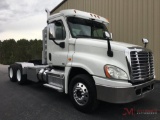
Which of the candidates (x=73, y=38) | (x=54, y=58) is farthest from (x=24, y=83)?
(x=73, y=38)

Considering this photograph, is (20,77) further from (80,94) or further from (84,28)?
(80,94)

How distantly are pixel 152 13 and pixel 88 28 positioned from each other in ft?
13.8

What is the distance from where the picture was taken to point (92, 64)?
4.31 meters

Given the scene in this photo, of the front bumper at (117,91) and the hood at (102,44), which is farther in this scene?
the hood at (102,44)

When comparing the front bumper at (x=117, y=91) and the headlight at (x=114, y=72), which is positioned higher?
the headlight at (x=114, y=72)

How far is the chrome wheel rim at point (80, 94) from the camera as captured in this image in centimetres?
448

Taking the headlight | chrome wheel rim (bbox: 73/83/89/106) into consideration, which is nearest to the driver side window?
chrome wheel rim (bbox: 73/83/89/106)

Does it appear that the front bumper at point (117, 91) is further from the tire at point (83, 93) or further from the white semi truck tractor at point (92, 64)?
the tire at point (83, 93)

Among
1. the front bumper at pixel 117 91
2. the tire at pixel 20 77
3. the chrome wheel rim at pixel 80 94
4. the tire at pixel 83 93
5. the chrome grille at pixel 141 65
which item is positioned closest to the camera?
the front bumper at pixel 117 91

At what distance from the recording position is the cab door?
5.28 metres

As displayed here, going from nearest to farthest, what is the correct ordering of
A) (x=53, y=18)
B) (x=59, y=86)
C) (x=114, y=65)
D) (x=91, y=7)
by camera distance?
1. (x=114, y=65)
2. (x=59, y=86)
3. (x=53, y=18)
4. (x=91, y=7)

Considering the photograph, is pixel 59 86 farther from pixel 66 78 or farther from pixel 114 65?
pixel 114 65

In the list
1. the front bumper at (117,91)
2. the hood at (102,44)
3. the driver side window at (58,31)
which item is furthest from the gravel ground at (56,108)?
the driver side window at (58,31)

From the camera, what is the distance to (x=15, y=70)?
28.8 ft
